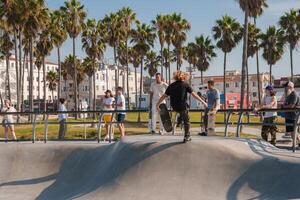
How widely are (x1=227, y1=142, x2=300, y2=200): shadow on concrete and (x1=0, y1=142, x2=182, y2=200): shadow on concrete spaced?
1.63 meters

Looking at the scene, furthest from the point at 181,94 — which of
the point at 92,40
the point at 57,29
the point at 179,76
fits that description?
the point at 92,40

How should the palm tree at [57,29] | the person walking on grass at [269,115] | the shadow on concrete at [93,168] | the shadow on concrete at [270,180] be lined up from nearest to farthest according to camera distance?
the shadow on concrete at [270,180]
the shadow on concrete at [93,168]
the person walking on grass at [269,115]
the palm tree at [57,29]

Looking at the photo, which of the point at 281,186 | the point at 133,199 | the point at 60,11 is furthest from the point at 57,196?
the point at 60,11

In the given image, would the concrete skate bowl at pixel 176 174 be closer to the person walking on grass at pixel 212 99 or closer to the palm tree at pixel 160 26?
the person walking on grass at pixel 212 99

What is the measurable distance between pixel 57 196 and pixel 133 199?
2124 millimetres

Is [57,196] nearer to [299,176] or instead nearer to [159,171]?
[159,171]

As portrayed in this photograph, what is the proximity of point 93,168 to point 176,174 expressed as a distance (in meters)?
2.67

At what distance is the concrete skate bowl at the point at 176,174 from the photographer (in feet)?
27.6

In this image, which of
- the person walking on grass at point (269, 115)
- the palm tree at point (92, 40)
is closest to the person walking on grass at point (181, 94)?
the person walking on grass at point (269, 115)

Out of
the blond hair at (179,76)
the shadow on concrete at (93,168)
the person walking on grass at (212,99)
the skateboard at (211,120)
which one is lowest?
the shadow on concrete at (93,168)

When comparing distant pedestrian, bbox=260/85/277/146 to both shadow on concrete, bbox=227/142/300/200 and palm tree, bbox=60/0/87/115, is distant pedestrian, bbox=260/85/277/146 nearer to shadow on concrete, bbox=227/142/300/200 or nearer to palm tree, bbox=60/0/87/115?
shadow on concrete, bbox=227/142/300/200

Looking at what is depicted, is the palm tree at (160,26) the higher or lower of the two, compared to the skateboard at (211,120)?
higher

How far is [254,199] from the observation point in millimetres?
7945

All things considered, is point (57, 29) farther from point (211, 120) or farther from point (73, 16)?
point (211, 120)
